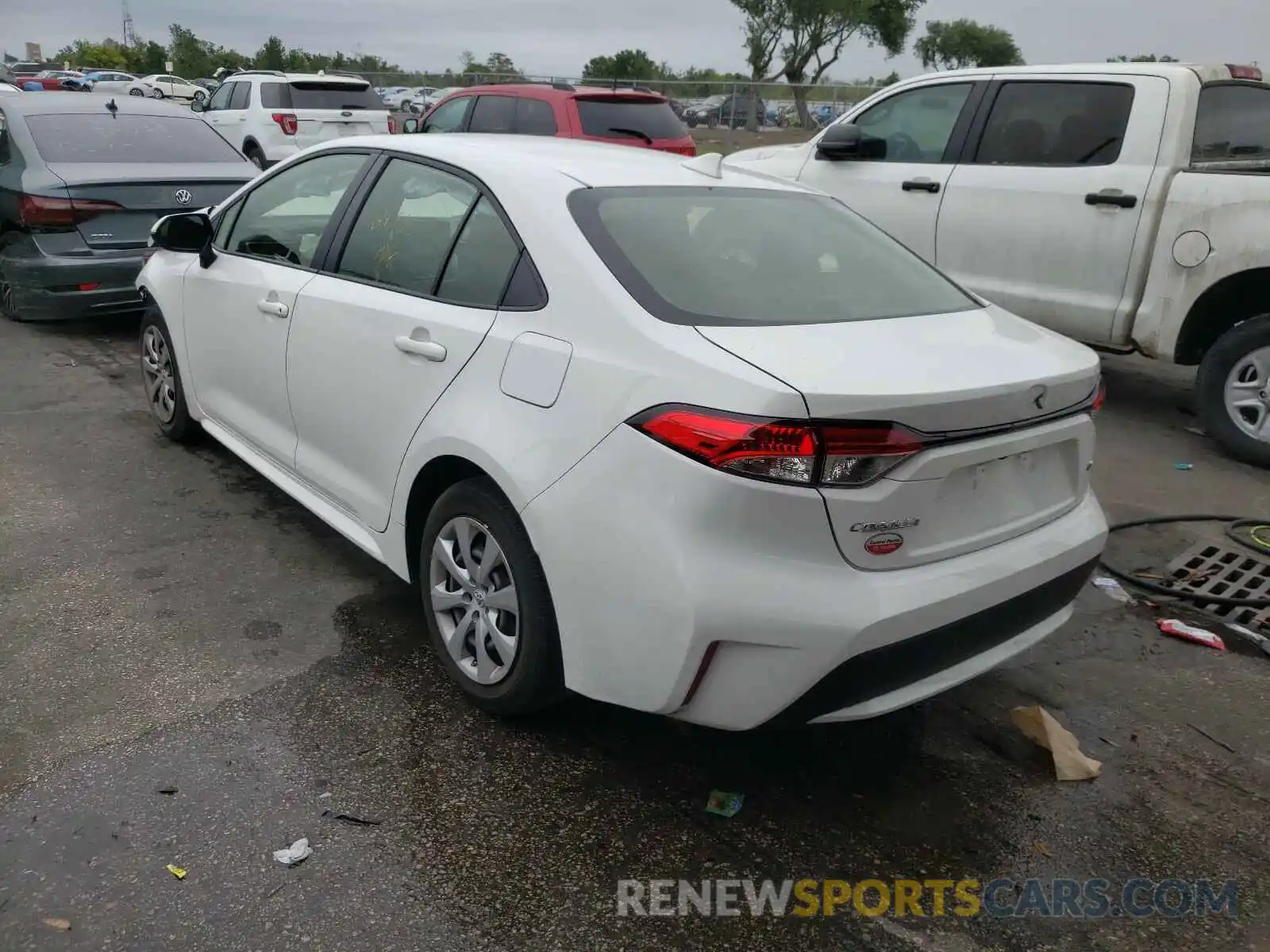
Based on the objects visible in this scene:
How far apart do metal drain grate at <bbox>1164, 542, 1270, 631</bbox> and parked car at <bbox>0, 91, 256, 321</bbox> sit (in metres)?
6.37

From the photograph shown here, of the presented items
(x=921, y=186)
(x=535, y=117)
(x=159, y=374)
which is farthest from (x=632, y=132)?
(x=159, y=374)

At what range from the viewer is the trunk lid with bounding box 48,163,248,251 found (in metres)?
6.75

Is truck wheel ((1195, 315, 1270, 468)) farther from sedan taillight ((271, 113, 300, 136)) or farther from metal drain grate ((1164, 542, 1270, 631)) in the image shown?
sedan taillight ((271, 113, 300, 136))

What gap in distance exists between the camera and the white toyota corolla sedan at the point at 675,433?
7.50 ft

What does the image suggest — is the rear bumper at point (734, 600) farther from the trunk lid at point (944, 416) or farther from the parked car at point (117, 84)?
the parked car at point (117, 84)

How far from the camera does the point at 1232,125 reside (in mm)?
5875

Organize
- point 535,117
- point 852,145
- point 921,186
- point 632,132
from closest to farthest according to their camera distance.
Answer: point 921,186 → point 852,145 → point 535,117 → point 632,132

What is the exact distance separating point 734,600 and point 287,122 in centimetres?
1533

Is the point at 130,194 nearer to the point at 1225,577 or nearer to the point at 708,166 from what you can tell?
the point at 708,166

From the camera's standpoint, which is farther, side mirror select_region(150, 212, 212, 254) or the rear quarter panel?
the rear quarter panel

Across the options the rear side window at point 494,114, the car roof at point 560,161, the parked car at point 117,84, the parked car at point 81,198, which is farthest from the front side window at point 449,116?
the parked car at point 117,84

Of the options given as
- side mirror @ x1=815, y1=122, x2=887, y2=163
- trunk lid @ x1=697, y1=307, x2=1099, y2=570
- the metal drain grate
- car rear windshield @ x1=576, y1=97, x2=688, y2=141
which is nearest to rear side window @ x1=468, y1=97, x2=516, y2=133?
car rear windshield @ x1=576, y1=97, x2=688, y2=141

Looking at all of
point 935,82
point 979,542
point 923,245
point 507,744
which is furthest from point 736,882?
point 935,82

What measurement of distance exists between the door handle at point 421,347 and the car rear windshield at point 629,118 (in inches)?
290
